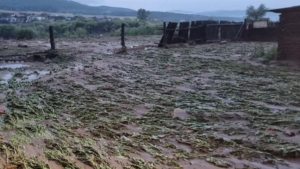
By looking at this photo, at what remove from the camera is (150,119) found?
5492 mm

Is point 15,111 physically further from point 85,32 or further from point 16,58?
point 85,32

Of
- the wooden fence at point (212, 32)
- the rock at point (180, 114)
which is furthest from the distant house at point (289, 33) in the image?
the rock at point (180, 114)

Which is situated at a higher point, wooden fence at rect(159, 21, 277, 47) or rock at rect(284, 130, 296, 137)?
wooden fence at rect(159, 21, 277, 47)

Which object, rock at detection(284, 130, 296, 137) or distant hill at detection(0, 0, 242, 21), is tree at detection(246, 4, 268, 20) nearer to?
distant hill at detection(0, 0, 242, 21)

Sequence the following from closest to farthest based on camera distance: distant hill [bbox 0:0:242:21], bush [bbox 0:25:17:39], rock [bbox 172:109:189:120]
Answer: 1. rock [bbox 172:109:189:120]
2. bush [bbox 0:25:17:39]
3. distant hill [bbox 0:0:242:21]

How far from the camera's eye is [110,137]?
449cm

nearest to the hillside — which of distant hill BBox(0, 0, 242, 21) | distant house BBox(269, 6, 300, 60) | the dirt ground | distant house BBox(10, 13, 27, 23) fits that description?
distant hill BBox(0, 0, 242, 21)

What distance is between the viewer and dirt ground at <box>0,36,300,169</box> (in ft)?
12.3

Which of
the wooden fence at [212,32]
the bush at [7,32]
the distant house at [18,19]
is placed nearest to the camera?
the wooden fence at [212,32]

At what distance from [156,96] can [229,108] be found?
1690mm

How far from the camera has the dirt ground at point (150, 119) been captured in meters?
3.74

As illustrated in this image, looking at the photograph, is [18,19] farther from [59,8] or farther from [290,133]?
[290,133]

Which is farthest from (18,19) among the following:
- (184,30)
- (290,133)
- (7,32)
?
(290,133)

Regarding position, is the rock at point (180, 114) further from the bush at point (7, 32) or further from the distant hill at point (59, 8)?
the distant hill at point (59, 8)
